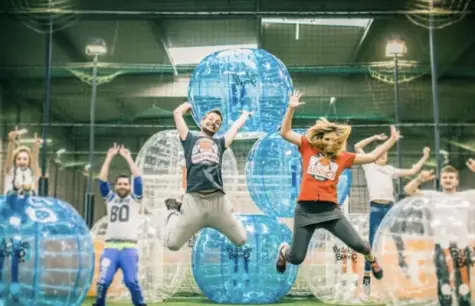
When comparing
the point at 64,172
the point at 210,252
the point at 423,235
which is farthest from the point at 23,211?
the point at 64,172

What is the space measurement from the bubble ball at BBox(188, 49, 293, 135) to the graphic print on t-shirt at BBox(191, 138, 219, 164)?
0.92m

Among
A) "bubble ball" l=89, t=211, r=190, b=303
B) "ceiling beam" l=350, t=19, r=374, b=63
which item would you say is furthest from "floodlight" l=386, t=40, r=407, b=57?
"bubble ball" l=89, t=211, r=190, b=303

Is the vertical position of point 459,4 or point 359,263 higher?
point 459,4

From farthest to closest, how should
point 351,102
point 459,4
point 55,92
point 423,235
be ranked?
point 55,92 → point 351,102 → point 459,4 → point 423,235

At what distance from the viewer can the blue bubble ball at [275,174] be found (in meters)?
5.84

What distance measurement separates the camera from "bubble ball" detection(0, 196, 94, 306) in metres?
4.59

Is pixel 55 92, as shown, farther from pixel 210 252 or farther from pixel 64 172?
pixel 210 252

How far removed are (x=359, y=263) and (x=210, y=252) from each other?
1.44 metres

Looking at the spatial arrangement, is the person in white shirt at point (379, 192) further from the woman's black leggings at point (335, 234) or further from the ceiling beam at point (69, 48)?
the ceiling beam at point (69, 48)

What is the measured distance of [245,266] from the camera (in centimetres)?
583

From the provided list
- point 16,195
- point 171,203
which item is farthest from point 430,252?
point 16,195

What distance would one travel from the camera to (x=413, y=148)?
10625 millimetres

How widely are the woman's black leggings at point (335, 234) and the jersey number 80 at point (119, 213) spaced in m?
1.32

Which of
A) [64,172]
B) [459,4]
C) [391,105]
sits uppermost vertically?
[459,4]
